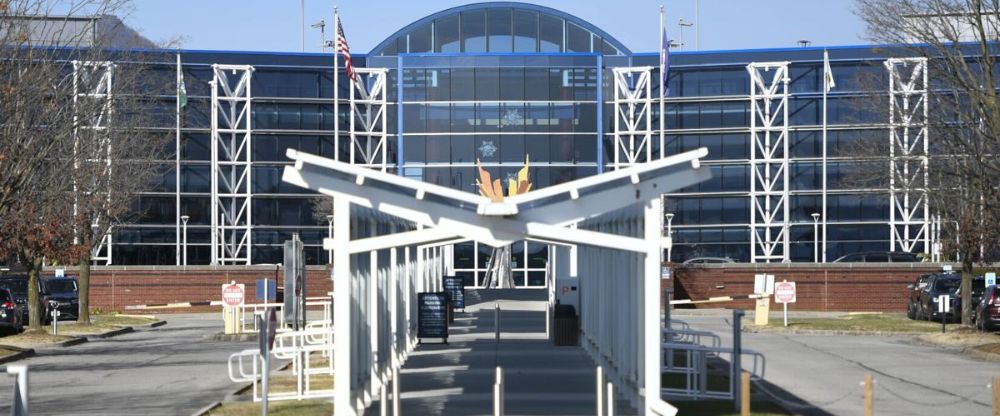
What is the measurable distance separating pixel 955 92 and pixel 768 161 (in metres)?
38.2

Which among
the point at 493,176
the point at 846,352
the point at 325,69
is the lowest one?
the point at 846,352

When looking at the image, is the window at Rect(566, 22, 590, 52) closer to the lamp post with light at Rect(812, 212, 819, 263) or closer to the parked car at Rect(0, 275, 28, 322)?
the lamp post with light at Rect(812, 212, 819, 263)

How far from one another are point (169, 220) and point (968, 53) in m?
41.4

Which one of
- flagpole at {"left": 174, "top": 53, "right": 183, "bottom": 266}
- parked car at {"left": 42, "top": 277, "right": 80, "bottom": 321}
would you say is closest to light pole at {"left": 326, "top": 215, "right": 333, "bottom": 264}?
flagpole at {"left": 174, "top": 53, "right": 183, "bottom": 266}

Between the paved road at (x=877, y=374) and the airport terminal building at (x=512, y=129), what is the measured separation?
107 feet

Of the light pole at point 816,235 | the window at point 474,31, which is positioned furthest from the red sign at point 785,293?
the window at point 474,31

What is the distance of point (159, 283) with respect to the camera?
61094 mm

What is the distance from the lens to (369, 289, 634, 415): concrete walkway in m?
20.7

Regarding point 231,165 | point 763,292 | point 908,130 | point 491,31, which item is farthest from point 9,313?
point 491,31

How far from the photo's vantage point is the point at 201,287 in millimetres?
61562

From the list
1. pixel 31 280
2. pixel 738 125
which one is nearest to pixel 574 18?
pixel 738 125

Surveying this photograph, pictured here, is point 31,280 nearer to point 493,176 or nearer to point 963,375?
point 963,375

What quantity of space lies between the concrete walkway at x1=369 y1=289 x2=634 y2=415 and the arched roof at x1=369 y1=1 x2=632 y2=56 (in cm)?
3149

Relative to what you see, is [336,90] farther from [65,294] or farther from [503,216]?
[503,216]
